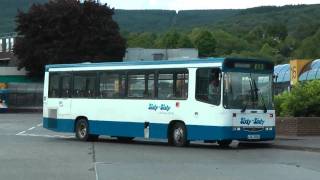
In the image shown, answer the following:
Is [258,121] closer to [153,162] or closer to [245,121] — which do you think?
[245,121]

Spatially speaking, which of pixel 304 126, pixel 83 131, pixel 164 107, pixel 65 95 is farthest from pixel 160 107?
pixel 304 126

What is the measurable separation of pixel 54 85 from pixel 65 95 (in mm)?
900

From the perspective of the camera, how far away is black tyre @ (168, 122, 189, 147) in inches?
862

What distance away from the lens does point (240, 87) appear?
21219 millimetres

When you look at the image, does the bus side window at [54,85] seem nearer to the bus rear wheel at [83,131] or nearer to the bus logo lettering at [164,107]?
the bus rear wheel at [83,131]

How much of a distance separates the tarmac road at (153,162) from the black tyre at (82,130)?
281 centimetres

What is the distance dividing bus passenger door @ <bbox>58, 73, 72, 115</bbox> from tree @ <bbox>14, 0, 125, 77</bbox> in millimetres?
44874

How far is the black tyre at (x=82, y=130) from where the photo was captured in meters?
25.9

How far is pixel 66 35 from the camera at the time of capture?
72.6 metres

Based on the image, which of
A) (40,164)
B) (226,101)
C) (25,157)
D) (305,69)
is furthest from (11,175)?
(305,69)

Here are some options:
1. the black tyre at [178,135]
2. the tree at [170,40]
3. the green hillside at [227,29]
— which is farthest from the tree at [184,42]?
the black tyre at [178,135]

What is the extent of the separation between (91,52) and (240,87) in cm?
5274

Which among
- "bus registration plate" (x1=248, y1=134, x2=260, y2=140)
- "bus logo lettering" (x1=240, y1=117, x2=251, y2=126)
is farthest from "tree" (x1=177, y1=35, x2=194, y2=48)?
"bus logo lettering" (x1=240, y1=117, x2=251, y2=126)

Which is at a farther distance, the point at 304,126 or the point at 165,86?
the point at 304,126
